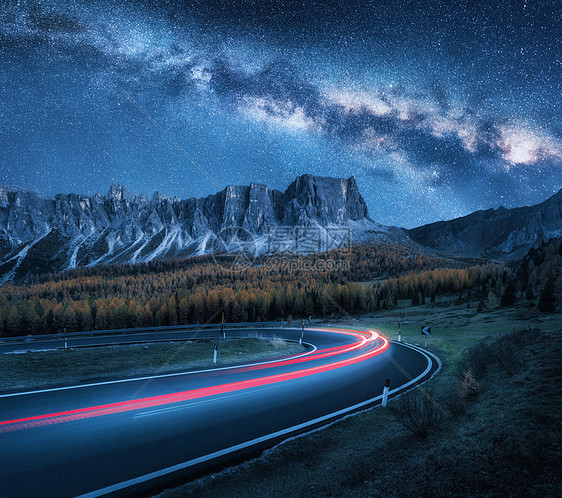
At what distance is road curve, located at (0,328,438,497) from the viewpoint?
5.24 metres

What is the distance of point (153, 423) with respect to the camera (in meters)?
7.45

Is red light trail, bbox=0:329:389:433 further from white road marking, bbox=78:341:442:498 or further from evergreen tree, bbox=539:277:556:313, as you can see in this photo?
evergreen tree, bbox=539:277:556:313

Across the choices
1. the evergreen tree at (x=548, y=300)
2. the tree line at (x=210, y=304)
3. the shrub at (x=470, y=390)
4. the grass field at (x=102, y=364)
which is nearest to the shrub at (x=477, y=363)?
the shrub at (x=470, y=390)

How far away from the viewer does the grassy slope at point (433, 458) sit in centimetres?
397

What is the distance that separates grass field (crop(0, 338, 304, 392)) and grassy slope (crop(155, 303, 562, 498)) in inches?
340

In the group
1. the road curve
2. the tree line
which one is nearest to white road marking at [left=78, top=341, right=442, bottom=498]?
the road curve

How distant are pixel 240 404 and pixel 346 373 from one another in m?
6.96

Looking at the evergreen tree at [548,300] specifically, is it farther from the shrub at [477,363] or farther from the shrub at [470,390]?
the shrub at [470,390]

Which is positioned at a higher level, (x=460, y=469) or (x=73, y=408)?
(x=460, y=469)

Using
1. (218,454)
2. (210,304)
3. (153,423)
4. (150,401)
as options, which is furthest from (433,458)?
(210,304)

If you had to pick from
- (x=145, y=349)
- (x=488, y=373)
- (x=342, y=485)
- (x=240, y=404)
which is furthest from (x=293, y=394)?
(x=145, y=349)

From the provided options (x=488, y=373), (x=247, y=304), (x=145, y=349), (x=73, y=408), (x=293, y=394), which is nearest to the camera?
(x=73, y=408)

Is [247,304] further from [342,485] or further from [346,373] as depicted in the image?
[342,485]

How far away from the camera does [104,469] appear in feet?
17.8
